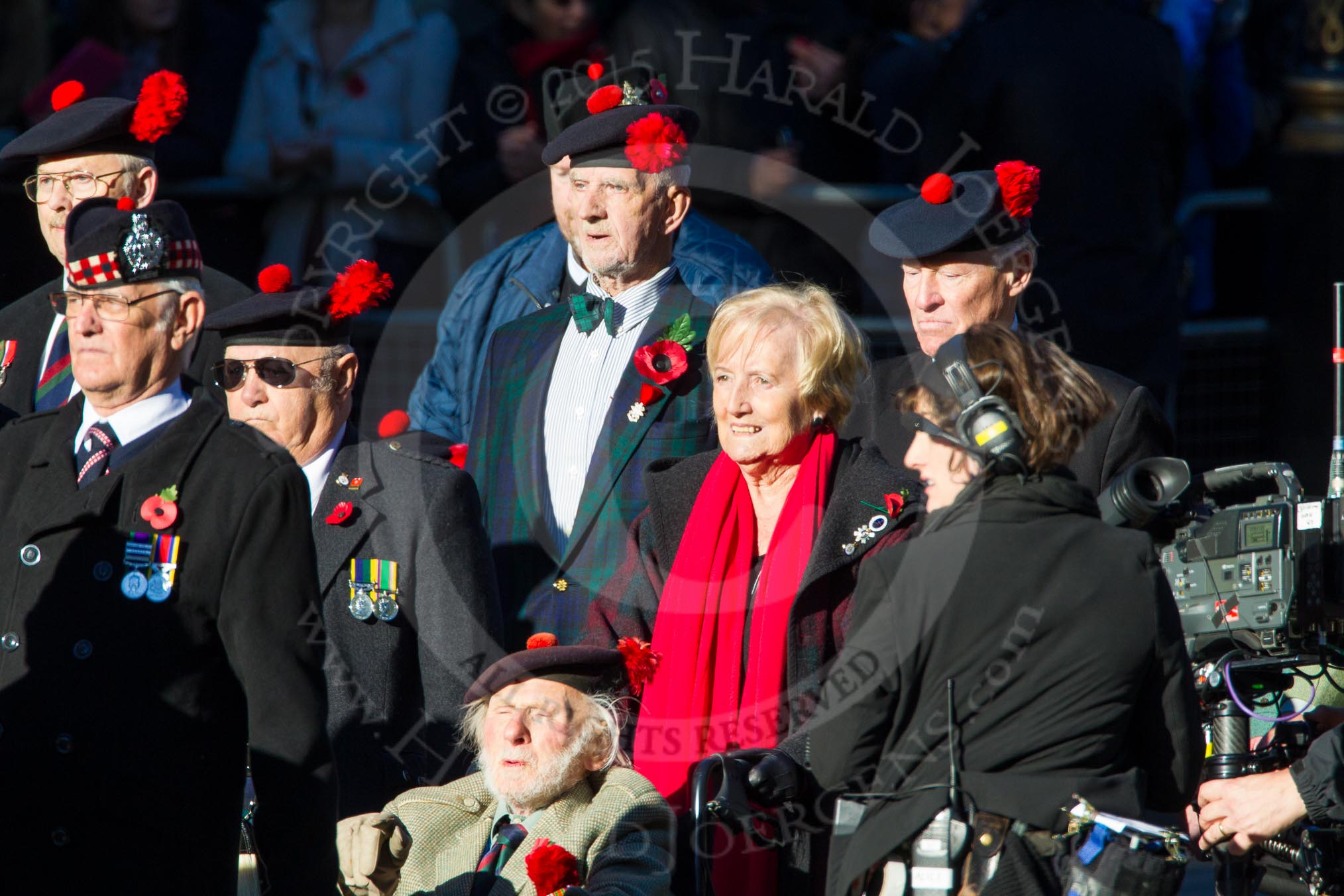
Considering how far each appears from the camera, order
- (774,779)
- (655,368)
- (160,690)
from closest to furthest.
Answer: (160,690) → (774,779) → (655,368)

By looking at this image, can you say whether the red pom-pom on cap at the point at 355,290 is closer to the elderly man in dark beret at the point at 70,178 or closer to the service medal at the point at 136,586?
the elderly man in dark beret at the point at 70,178

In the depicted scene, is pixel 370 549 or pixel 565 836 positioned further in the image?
pixel 370 549

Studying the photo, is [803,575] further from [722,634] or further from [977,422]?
[977,422]

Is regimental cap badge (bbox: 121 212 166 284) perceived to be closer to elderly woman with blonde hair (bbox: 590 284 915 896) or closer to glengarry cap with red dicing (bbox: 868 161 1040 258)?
elderly woman with blonde hair (bbox: 590 284 915 896)

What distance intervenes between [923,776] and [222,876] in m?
1.28

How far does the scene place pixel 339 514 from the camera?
4.78 m

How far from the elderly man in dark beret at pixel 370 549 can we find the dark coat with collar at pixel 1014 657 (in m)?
1.42

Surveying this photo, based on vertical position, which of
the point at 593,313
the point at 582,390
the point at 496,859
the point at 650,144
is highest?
the point at 650,144

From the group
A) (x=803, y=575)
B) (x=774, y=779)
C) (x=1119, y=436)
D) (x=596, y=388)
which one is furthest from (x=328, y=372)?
(x=1119, y=436)

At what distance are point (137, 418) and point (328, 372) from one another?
54.6 inches

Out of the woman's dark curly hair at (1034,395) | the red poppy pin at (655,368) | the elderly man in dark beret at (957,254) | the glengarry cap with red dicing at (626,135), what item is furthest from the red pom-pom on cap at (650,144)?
the woman's dark curly hair at (1034,395)

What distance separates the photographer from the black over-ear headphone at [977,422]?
3.46 m

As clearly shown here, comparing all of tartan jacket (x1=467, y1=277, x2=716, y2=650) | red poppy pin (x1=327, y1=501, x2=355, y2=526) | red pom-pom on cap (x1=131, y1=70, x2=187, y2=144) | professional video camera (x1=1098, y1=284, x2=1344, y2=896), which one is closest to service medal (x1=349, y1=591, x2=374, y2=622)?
red poppy pin (x1=327, y1=501, x2=355, y2=526)

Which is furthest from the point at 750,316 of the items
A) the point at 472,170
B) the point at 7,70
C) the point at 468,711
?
the point at 7,70
